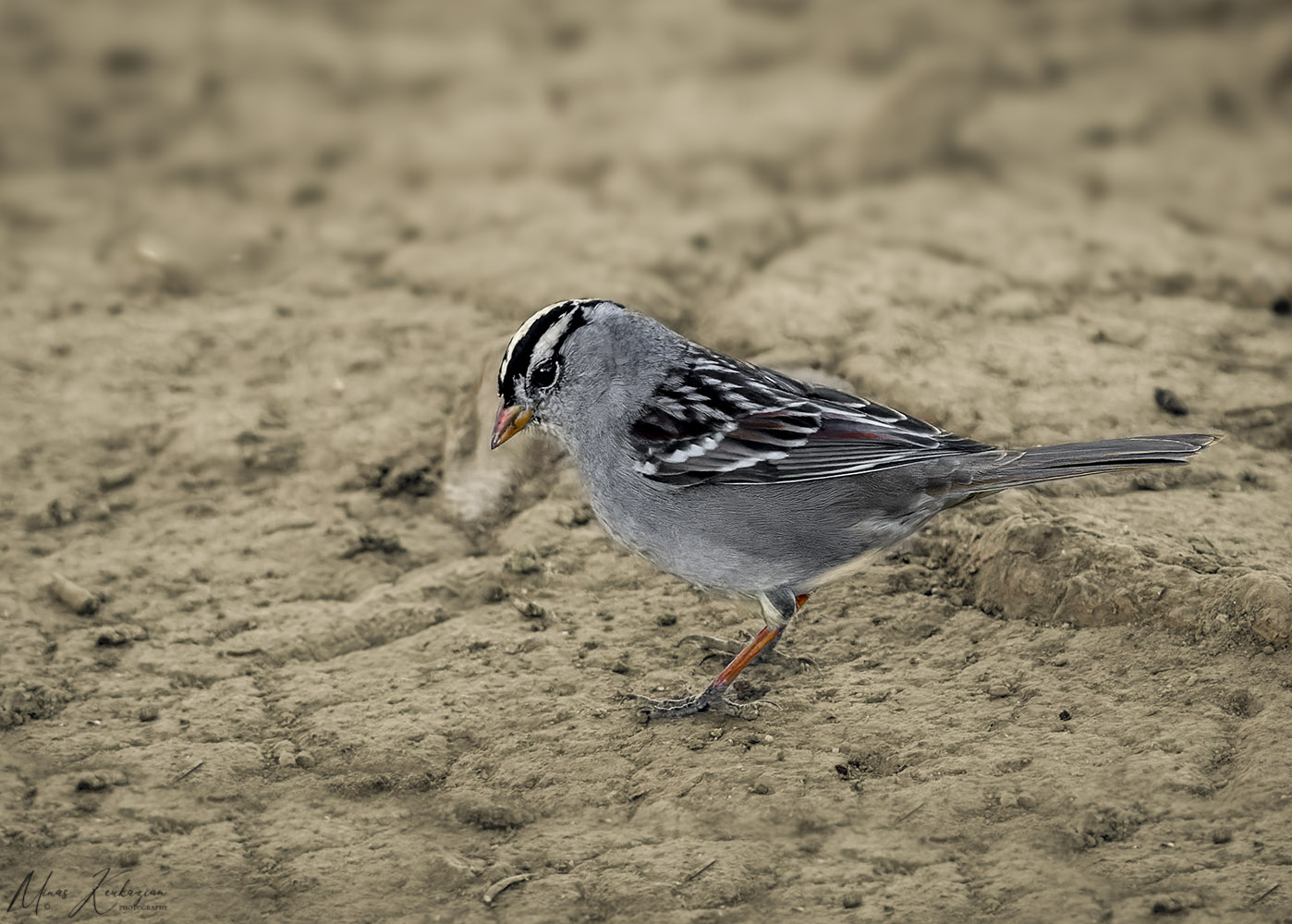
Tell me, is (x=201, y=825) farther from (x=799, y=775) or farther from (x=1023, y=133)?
(x=1023, y=133)

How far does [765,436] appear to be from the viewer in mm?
4828

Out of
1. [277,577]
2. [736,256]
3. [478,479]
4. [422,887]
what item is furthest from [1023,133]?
[422,887]

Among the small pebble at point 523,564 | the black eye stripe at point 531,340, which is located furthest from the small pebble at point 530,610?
the black eye stripe at point 531,340

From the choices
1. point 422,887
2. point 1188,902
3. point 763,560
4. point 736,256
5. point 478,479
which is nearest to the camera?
point 1188,902

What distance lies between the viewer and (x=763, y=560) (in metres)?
4.72

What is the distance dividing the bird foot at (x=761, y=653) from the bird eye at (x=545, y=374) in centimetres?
122

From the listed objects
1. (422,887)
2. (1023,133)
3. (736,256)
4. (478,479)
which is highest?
(1023,133)

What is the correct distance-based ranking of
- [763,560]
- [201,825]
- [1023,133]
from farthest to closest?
1. [1023,133]
2. [763,560]
3. [201,825]

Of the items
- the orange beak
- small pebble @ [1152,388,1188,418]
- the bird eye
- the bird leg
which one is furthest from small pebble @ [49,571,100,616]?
small pebble @ [1152,388,1188,418]

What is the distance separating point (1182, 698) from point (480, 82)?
7484 millimetres

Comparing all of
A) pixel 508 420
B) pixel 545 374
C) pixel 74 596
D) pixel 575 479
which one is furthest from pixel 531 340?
pixel 74 596

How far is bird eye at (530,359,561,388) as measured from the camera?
5.20m

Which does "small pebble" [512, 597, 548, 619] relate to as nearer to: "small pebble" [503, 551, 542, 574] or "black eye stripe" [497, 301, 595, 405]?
"small pebble" [503, 551, 542, 574]

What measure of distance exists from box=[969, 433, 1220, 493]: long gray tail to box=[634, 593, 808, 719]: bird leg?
3.16ft
